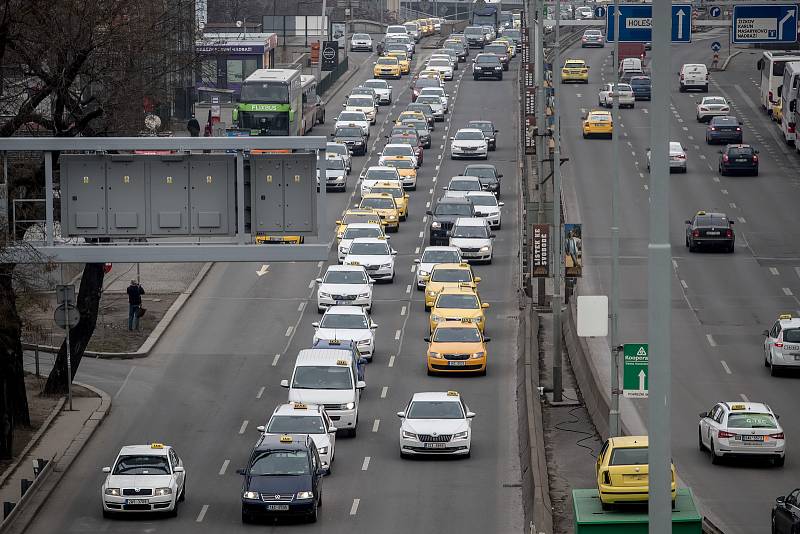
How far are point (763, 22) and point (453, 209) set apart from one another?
22.6 metres

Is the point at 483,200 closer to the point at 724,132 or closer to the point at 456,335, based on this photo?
the point at 456,335

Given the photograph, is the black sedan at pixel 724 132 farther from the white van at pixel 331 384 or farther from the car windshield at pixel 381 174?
the white van at pixel 331 384

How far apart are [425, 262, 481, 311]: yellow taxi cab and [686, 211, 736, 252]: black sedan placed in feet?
Answer: 34.4

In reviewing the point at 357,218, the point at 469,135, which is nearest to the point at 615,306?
the point at 357,218

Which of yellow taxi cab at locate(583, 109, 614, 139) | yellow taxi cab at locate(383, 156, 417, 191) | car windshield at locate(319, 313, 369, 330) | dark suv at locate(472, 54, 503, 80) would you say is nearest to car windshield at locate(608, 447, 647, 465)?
car windshield at locate(319, 313, 369, 330)

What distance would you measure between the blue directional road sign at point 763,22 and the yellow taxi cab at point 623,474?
13.1 m

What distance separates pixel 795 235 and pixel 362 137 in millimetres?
24837

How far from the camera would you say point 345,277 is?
48.5m

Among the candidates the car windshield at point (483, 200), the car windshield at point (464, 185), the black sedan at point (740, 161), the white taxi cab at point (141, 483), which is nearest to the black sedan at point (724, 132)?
the black sedan at point (740, 161)

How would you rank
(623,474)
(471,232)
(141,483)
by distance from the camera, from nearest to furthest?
(623,474) < (141,483) < (471,232)

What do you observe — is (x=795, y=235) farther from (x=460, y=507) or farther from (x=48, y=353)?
(x=460, y=507)

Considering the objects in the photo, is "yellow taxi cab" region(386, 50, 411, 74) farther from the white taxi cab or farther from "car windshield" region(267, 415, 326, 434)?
the white taxi cab

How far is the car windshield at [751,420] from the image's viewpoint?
31859 mm

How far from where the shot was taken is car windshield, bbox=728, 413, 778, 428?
1254 inches
